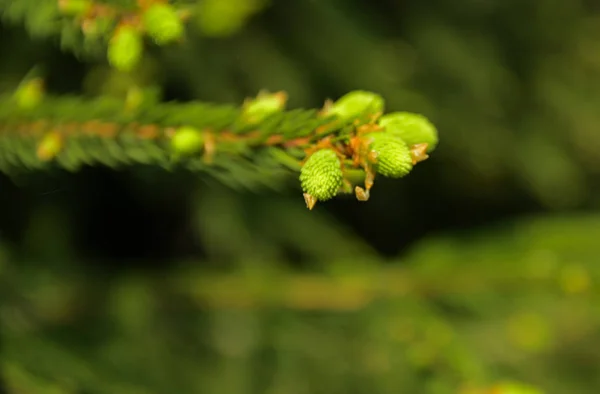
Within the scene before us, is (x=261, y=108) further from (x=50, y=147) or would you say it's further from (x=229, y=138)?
(x=50, y=147)

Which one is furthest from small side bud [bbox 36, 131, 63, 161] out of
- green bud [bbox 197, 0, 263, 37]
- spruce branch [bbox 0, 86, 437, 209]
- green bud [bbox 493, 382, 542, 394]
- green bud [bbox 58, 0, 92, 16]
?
green bud [bbox 493, 382, 542, 394]

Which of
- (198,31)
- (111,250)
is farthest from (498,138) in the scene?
(111,250)

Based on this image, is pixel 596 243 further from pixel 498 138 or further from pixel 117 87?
pixel 117 87

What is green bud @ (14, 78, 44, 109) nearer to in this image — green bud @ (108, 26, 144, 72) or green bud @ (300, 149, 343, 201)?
green bud @ (108, 26, 144, 72)

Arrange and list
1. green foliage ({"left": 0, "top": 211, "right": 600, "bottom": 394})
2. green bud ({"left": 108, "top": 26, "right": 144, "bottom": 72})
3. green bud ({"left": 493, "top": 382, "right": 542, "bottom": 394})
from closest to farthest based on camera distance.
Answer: green bud ({"left": 108, "top": 26, "right": 144, "bottom": 72})
green bud ({"left": 493, "top": 382, "right": 542, "bottom": 394})
green foliage ({"left": 0, "top": 211, "right": 600, "bottom": 394})

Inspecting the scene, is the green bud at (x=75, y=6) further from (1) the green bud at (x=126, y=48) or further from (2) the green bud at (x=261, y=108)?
(2) the green bud at (x=261, y=108)

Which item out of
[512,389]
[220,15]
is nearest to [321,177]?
[512,389]
